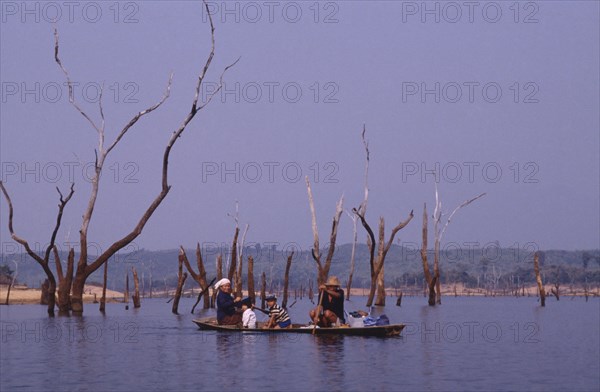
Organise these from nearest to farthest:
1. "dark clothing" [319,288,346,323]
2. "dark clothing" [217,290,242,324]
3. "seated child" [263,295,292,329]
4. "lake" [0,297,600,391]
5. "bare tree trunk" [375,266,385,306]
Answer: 1. "lake" [0,297,600,391]
2. "dark clothing" [319,288,346,323]
3. "seated child" [263,295,292,329]
4. "dark clothing" [217,290,242,324]
5. "bare tree trunk" [375,266,385,306]

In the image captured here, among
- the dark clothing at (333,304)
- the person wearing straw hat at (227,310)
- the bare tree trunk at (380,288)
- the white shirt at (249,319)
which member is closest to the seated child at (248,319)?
the white shirt at (249,319)

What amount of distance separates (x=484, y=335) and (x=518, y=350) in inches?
305

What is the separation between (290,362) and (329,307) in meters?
6.26

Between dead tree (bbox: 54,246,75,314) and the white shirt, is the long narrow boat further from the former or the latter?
dead tree (bbox: 54,246,75,314)

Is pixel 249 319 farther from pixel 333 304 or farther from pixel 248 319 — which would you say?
pixel 333 304

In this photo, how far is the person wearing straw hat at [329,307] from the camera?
30.3 meters

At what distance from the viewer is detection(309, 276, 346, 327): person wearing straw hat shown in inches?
1193

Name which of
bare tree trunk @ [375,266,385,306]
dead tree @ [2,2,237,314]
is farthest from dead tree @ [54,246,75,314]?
bare tree trunk @ [375,266,385,306]

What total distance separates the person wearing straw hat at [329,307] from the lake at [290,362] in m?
0.62

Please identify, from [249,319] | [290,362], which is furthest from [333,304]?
[290,362]

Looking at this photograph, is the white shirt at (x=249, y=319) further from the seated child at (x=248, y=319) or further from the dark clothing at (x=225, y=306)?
the dark clothing at (x=225, y=306)

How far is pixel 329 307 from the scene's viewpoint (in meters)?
30.7

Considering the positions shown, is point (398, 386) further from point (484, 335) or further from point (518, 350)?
point (484, 335)

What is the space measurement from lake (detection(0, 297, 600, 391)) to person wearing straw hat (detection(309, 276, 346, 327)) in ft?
2.03
